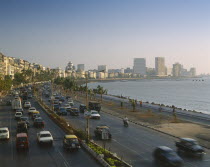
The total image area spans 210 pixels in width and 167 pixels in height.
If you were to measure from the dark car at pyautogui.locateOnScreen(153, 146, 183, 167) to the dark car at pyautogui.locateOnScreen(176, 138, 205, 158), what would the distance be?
3.93m

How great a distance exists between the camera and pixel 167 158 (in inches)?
848

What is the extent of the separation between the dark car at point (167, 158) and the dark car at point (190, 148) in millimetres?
3931

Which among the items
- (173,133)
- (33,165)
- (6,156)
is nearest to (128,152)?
(33,165)

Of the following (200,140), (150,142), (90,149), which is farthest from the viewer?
(200,140)

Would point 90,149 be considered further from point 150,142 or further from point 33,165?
point 150,142

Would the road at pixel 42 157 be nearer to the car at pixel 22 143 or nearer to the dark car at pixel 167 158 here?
the car at pixel 22 143

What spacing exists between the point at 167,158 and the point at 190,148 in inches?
199

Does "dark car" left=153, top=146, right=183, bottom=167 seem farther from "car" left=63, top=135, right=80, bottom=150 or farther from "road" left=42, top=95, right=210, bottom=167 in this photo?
"car" left=63, top=135, right=80, bottom=150

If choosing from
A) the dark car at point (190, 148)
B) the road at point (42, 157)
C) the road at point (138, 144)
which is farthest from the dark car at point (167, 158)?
the road at point (42, 157)

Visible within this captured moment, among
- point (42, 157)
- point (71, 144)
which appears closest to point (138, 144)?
point (71, 144)

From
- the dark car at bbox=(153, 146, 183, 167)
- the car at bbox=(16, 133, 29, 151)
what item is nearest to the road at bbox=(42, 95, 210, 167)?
the dark car at bbox=(153, 146, 183, 167)

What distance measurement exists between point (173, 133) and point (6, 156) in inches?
850

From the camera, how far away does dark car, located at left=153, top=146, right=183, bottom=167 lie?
21062 mm

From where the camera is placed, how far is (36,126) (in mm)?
39562
